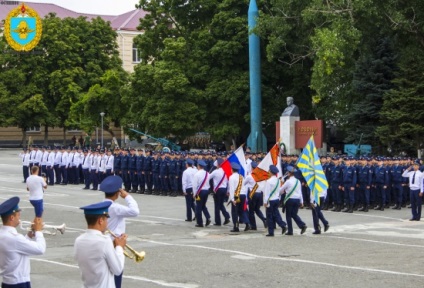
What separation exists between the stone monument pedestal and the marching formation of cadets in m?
6.24

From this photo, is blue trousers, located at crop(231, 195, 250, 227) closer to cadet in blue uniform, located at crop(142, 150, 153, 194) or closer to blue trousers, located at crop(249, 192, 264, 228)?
blue trousers, located at crop(249, 192, 264, 228)

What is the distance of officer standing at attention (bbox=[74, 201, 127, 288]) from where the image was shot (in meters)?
7.93

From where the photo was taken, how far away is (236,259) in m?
16.8

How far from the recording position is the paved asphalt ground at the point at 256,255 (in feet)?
47.0

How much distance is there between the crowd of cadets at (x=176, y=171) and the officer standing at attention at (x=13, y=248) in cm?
1525

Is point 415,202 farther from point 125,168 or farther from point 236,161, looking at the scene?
point 125,168

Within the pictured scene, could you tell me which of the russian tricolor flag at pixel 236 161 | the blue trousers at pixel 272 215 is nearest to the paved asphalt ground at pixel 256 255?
the blue trousers at pixel 272 215

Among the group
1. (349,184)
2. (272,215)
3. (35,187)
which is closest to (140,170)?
(349,184)

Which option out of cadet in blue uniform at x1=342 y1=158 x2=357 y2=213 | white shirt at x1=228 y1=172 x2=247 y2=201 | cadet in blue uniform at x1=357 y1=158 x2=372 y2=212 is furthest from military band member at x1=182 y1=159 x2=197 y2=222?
cadet in blue uniform at x1=357 y1=158 x2=372 y2=212

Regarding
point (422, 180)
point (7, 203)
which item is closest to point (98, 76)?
point (422, 180)

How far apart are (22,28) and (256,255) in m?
30.3

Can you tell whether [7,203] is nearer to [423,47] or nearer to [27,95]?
[423,47]

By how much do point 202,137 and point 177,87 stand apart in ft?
63.8

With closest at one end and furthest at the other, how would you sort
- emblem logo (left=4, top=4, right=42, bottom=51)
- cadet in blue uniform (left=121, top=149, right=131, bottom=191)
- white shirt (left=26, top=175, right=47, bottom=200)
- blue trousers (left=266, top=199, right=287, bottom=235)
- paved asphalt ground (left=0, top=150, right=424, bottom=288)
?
paved asphalt ground (left=0, top=150, right=424, bottom=288) < blue trousers (left=266, top=199, right=287, bottom=235) < white shirt (left=26, top=175, right=47, bottom=200) < cadet in blue uniform (left=121, top=149, right=131, bottom=191) < emblem logo (left=4, top=4, right=42, bottom=51)
